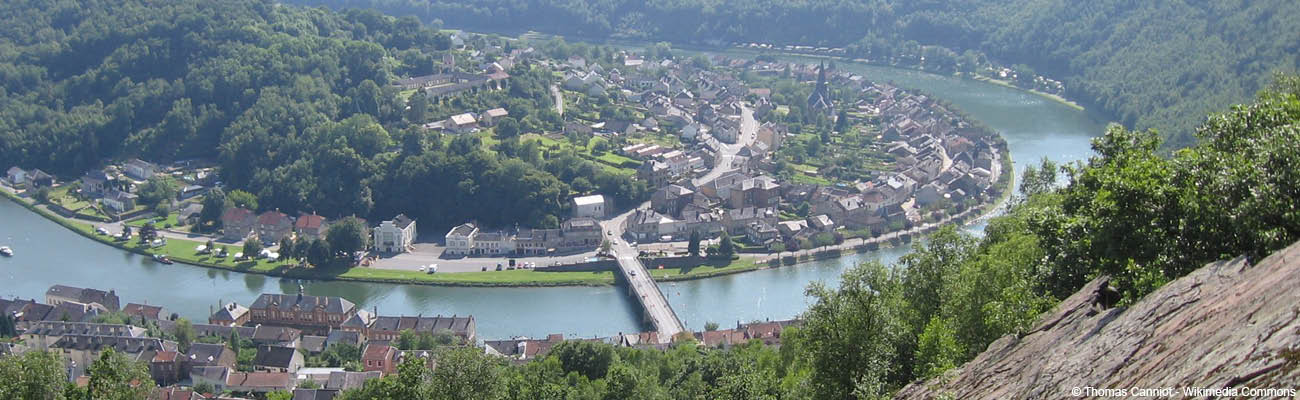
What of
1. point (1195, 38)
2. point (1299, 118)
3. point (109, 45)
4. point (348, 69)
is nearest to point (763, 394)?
point (1299, 118)

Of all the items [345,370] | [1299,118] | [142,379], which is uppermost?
[1299,118]

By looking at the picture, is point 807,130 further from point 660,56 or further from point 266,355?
point 266,355

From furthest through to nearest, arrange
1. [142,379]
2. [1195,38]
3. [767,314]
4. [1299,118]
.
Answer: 1. [1195,38]
2. [767,314]
3. [142,379]
4. [1299,118]

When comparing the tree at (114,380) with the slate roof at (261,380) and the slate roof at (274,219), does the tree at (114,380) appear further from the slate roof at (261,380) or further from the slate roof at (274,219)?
the slate roof at (274,219)

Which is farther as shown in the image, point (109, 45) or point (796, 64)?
point (796, 64)

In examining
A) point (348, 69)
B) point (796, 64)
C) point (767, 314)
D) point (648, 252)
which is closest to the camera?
point (767, 314)

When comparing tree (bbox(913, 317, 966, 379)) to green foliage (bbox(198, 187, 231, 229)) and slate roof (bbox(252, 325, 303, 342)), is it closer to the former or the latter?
slate roof (bbox(252, 325, 303, 342))
